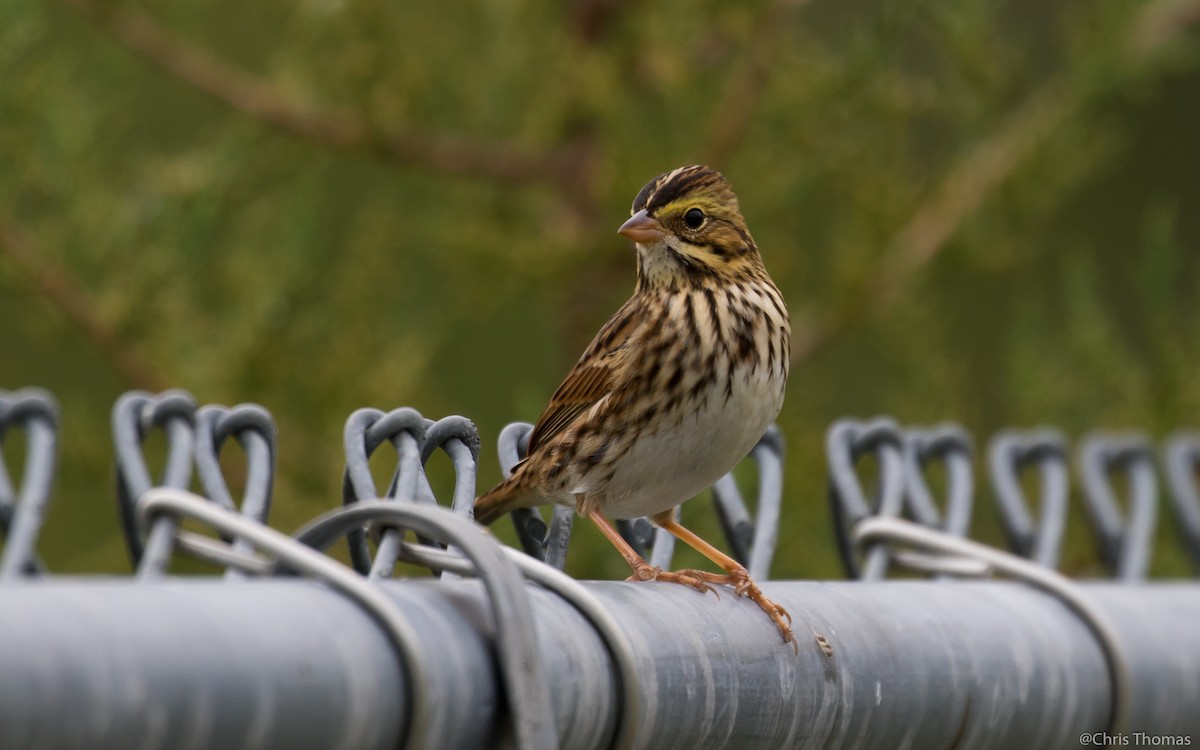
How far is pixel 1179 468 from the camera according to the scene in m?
2.48

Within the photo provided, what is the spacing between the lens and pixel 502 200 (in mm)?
4270

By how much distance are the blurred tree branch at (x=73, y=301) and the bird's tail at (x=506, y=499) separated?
137 centimetres

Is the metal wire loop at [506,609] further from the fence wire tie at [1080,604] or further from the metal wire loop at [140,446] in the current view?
the fence wire tie at [1080,604]

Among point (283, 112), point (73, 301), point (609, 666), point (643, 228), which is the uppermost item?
point (283, 112)

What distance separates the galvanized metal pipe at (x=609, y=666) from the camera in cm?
77

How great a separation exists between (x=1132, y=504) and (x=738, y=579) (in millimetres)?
826

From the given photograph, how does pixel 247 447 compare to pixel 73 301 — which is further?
pixel 73 301

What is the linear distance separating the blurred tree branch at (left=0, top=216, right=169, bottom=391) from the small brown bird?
1.36 m

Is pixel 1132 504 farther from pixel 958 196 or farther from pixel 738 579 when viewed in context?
pixel 958 196

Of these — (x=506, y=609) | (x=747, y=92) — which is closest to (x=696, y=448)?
(x=506, y=609)

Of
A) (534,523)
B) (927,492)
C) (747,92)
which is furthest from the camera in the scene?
(747,92)

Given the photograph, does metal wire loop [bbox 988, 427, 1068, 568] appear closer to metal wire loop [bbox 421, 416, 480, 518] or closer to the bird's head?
the bird's head

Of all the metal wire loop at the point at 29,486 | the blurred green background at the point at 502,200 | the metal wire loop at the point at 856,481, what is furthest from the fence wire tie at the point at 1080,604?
the blurred green background at the point at 502,200

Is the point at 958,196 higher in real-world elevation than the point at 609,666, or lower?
higher
